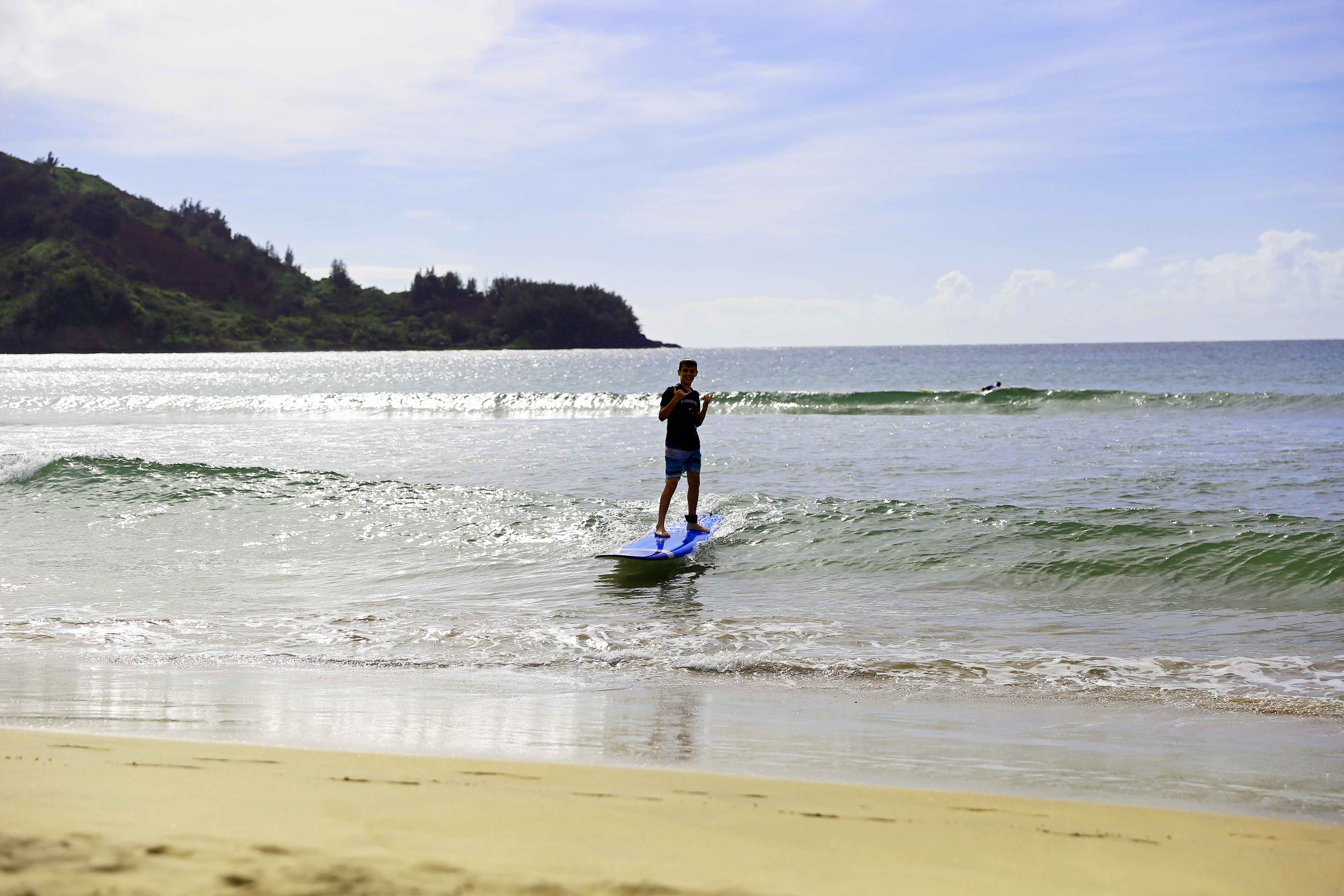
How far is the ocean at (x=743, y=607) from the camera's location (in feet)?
16.5

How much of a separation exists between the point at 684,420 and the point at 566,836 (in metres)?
8.12

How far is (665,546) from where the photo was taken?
1128 cm

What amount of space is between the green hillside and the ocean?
155312mm

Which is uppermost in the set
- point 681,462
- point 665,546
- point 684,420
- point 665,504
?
point 684,420

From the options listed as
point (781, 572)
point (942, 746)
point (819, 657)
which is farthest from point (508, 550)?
point (942, 746)

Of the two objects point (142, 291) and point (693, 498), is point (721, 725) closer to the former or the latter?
point (693, 498)

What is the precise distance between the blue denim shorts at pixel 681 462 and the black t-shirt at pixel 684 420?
0.05m

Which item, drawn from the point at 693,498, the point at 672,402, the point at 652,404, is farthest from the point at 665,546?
the point at 652,404

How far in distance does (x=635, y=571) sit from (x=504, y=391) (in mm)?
52078

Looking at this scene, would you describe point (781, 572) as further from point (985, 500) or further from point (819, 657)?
point (985, 500)

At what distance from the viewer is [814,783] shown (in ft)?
13.8

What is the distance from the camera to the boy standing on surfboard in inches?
440

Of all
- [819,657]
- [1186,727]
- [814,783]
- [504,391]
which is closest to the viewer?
[814,783]

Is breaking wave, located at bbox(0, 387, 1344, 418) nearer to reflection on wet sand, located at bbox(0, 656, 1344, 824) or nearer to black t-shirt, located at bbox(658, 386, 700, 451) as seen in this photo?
black t-shirt, located at bbox(658, 386, 700, 451)
